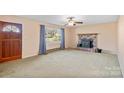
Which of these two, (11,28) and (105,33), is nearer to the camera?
(11,28)

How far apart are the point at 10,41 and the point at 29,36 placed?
42.5 inches

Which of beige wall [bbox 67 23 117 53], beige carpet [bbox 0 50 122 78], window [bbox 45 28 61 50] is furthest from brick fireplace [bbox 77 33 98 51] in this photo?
beige carpet [bbox 0 50 122 78]

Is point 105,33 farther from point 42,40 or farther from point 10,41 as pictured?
point 10,41

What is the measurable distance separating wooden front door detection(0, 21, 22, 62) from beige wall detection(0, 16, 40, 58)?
0.21 metres

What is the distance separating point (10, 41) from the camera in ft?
17.0

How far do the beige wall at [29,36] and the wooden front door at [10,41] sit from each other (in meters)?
0.21

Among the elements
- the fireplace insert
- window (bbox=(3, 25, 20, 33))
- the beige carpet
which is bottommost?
the beige carpet

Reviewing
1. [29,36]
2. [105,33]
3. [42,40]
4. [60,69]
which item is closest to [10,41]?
[29,36]

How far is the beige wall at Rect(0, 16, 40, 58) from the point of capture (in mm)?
5625

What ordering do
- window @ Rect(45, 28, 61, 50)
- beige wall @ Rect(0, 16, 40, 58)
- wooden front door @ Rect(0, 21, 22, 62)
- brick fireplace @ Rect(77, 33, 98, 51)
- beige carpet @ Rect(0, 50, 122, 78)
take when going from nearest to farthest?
1. beige carpet @ Rect(0, 50, 122, 78)
2. wooden front door @ Rect(0, 21, 22, 62)
3. beige wall @ Rect(0, 16, 40, 58)
4. window @ Rect(45, 28, 61, 50)
5. brick fireplace @ Rect(77, 33, 98, 51)

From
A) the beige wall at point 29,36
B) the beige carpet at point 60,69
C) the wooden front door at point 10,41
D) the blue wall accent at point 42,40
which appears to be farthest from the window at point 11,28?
the blue wall accent at point 42,40

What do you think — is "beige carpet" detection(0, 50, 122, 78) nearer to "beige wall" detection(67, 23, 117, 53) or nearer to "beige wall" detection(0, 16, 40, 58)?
"beige wall" detection(0, 16, 40, 58)
